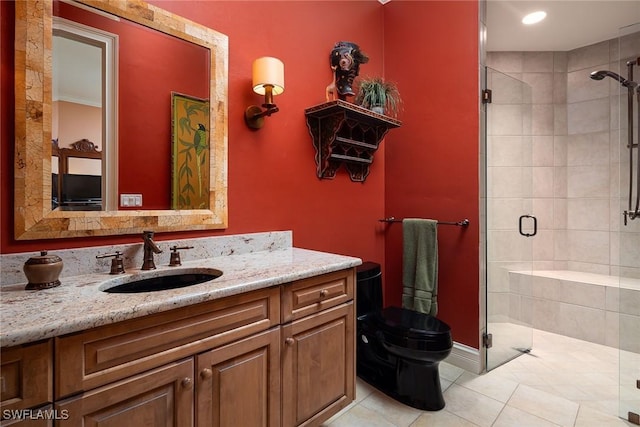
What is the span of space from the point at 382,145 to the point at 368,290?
4.01 feet

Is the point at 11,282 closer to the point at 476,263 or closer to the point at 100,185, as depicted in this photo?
the point at 100,185

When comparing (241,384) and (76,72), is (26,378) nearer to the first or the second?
(241,384)

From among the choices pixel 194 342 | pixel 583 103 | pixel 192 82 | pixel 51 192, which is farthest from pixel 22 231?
pixel 583 103

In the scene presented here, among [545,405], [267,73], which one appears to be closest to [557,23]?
[267,73]

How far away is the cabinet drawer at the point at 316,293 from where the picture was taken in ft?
4.12

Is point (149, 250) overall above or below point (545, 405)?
above

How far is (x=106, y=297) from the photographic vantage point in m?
0.94

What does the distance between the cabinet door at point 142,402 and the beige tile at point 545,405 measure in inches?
70.4

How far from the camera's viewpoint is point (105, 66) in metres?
1.29

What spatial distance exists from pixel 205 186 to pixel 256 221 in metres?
0.35

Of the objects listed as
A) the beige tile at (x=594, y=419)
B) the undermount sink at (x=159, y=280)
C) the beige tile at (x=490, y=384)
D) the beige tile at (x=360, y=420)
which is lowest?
the beige tile at (x=360, y=420)

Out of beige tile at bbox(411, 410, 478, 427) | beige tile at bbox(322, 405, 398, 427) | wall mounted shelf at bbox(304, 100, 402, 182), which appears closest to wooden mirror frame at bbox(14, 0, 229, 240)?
wall mounted shelf at bbox(304, 100, 402, 182)

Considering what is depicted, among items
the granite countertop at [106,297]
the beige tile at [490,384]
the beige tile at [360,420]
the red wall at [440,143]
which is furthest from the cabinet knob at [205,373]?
the red wall at [440,143]

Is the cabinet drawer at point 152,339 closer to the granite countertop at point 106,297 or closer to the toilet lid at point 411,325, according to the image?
the granite countertop at point 106,297
